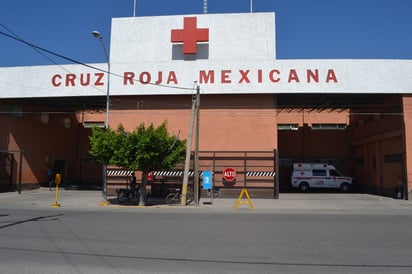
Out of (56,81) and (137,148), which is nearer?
(137,148)

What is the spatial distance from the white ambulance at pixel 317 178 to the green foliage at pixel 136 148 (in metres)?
15.5

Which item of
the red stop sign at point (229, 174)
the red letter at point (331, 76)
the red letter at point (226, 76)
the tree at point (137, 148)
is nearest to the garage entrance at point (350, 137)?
the red letter at point (331, 76)

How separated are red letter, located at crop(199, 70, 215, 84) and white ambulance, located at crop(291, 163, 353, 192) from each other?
39.4 feet

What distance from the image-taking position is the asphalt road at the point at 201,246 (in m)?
7.03

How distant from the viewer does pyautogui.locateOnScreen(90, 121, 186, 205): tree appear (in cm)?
1964

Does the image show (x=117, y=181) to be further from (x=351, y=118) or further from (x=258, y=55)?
(x=351, y=118)

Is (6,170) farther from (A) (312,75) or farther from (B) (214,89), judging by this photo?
(A) (312,75)

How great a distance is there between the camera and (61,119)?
3578 cm

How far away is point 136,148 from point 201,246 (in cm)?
1166

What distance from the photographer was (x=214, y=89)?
26156 millimetres

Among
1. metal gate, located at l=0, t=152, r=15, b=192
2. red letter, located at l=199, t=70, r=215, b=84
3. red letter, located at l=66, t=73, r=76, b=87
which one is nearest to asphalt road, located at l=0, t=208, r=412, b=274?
red letter, located at l=199, t=70, r=215, b=84

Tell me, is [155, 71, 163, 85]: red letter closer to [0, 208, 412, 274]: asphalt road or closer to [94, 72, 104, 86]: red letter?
[94, 72, 104, 86]: red letter

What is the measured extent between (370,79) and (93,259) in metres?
23.0

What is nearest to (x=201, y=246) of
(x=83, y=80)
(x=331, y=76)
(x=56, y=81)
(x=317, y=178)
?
(x=331, y=76)
